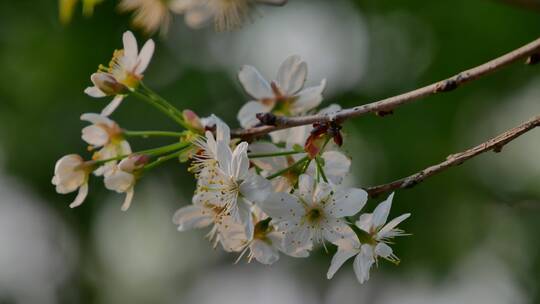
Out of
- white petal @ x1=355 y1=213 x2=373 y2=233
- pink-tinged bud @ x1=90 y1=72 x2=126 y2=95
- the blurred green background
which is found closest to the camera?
white petal @ x1=355 y1=213 x2=373 y2=233

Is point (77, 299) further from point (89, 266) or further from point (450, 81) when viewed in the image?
point (450, 81)

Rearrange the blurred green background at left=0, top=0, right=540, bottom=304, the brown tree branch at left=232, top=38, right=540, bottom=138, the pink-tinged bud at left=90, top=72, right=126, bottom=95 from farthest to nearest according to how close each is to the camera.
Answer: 1. the blurred green background at left=0, top=0, right=540, bottom=304
2. the pink-tinged bud at left=90, top=72, right=126, bottom=95
3. the brown tree branch at left=232, top=38, right=540, bottom=138

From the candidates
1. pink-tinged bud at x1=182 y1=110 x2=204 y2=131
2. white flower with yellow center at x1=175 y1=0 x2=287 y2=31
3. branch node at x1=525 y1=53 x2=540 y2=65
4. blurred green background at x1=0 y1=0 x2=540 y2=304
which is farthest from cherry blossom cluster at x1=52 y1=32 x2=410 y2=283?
blurred green background at x1=0 y1=0 x2=540 y2=304

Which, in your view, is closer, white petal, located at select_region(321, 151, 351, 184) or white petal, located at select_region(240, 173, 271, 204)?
white petal, located at select_region(240, 173, 271, 204)

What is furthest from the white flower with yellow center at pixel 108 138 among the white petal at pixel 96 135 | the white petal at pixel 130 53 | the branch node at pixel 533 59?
the branch node at pixel 533 59

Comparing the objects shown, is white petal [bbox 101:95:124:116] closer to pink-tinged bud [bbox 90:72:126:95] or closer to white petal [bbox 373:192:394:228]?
pink-tinged bud [bbox 90:72:126:95]

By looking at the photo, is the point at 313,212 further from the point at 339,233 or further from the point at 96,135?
the point at 96,135

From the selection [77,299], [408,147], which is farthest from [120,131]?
[77,299]
